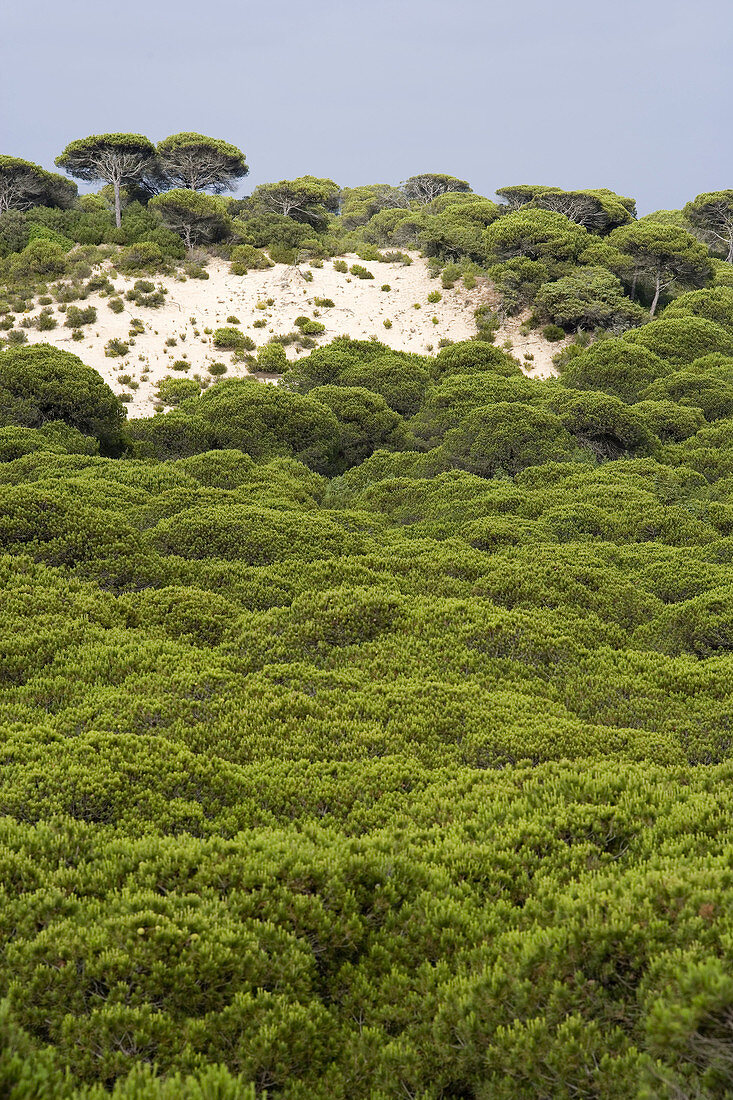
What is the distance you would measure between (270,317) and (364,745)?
3446 cm

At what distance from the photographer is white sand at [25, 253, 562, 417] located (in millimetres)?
32188

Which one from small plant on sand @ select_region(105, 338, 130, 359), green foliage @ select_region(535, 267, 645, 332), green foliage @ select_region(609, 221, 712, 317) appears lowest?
small plant on sand @ select_region(105, 338, 130, 359)

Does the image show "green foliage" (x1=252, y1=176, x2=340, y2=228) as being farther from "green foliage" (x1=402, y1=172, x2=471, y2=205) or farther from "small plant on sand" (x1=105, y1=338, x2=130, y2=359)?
"small plant on sand" (x1=105, y1=338, x2=130, y2=359)

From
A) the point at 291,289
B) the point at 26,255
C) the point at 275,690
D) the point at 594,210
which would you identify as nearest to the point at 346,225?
the point at 594,210

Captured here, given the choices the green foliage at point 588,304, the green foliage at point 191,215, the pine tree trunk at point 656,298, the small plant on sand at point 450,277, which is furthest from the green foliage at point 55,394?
the pine tree trunk at point 656,298

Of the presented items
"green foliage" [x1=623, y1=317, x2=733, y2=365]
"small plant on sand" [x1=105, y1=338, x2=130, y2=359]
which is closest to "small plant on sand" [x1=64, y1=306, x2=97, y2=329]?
"small plant on sand" [x1=105, y1=338, x2=130, y2=359]

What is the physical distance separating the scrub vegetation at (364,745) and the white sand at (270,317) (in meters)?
9.99

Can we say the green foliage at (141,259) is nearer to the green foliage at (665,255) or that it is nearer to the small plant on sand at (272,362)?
the small plant on sand at (272,362)

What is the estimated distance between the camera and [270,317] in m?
38.5

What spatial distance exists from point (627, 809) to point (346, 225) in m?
68.6

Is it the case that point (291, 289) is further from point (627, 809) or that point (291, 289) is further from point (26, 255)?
point (627, 809)

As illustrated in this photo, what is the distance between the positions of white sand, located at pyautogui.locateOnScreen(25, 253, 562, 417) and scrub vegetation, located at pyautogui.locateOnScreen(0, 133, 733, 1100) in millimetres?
9994

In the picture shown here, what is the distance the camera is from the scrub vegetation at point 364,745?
4.38 m

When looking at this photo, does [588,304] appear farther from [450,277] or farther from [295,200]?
[295,200]
